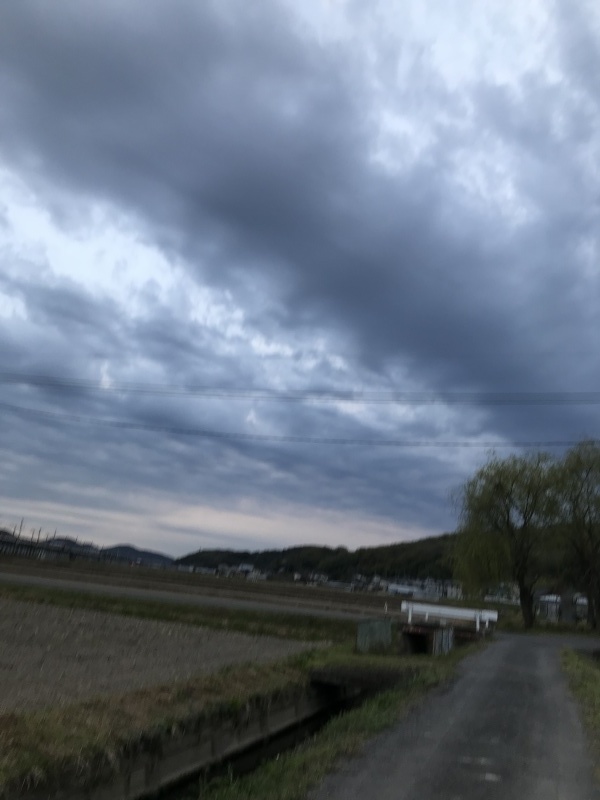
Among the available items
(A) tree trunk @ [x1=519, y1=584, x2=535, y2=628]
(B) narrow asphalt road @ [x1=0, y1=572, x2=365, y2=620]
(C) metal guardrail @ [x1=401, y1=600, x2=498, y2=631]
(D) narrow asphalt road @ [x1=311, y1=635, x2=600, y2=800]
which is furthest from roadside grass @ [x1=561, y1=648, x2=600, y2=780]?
(A) tree trunk @ [x1=519, y1=584, x2=535, y2=628]

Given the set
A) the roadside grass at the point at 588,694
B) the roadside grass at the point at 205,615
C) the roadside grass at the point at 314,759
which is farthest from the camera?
the roadside grass at the point at 205,615

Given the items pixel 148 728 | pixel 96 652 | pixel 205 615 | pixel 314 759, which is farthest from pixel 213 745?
pixel 205 615

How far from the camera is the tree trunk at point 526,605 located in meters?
43.2

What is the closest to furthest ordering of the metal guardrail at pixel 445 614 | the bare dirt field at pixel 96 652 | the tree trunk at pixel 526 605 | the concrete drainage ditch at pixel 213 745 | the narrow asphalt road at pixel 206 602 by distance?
the concrete drainage ditch at pixel 213 745, the bare dirt field at pixel 96 652, the metal guardrail at pixel 445 614, the narrow asphalt road at pixel 206 602, the tree trunk at pixel 526 605

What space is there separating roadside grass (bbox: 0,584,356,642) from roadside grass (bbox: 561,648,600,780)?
11.7m

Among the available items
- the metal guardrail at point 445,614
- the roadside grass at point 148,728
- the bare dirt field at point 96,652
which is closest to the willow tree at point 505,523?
the metal guardrail at point 445,614

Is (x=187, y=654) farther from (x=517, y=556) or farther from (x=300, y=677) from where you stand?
(x=517, y=556)

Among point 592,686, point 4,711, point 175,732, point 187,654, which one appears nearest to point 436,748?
point 175,732

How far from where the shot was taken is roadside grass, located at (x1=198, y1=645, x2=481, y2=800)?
26.3ft

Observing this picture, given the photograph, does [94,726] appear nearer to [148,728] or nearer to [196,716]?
[148,728]

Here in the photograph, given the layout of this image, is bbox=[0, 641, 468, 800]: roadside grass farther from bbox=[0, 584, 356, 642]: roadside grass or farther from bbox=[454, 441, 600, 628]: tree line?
bbox=[454, 441, 600, 628]: tree line

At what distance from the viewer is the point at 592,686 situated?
15.9 metres

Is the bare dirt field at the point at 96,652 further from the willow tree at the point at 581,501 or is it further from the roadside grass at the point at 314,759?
the willow tree at the point at 581,501

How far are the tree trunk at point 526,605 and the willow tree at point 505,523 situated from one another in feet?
0.34
